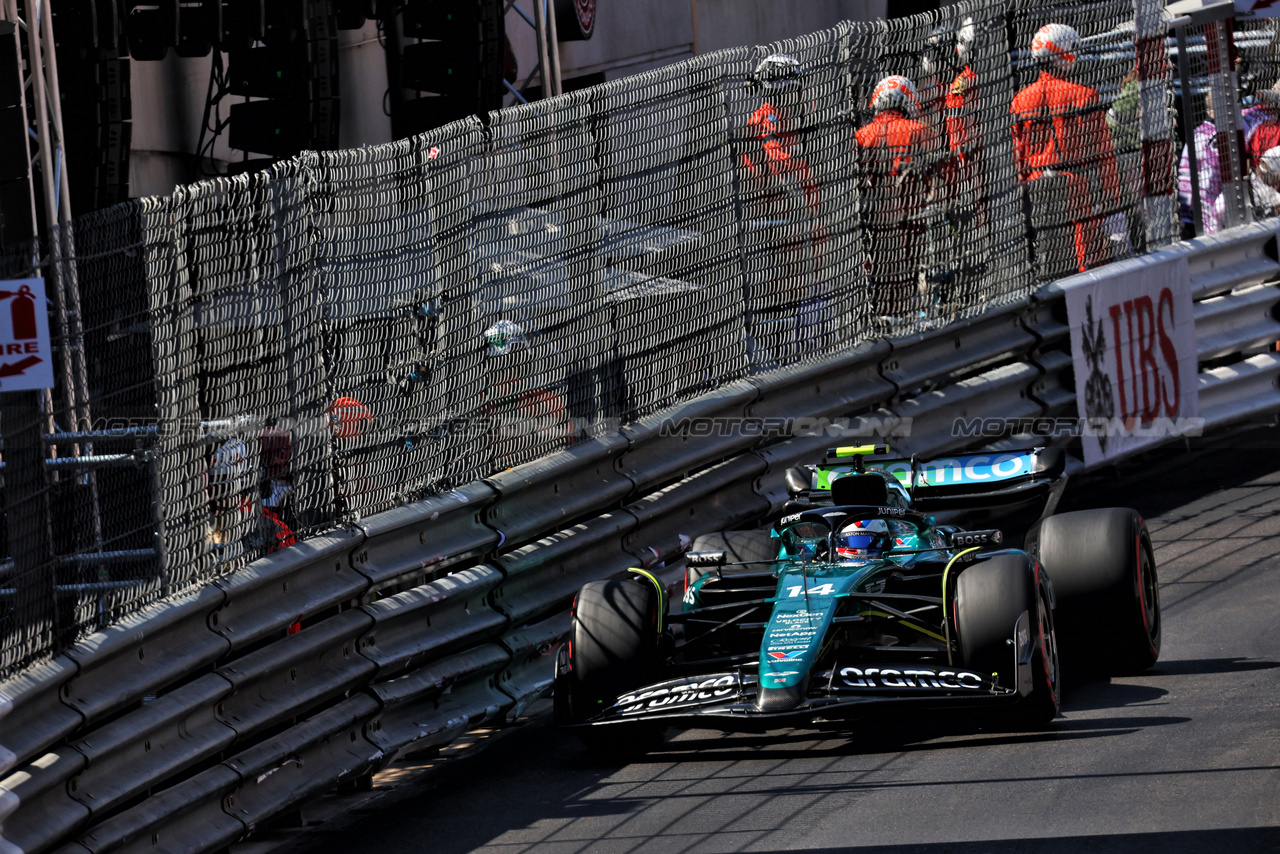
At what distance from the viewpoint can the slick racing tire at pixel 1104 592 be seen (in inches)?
284

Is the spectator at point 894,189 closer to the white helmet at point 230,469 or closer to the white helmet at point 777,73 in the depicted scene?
the white helmet at point 777,73

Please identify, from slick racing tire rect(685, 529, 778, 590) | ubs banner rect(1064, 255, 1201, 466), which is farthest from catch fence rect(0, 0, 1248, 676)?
slick racing tire rect(685, 529, 778, 590)

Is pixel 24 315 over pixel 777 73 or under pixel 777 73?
under

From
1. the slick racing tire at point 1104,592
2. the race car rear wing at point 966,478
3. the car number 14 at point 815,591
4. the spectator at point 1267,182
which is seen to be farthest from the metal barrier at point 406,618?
the spectator at point 1267,182

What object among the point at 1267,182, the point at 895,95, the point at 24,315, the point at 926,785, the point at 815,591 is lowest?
the point at 926,785

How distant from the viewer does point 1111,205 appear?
11141 millimetres

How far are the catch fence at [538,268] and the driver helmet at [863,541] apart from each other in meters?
1.43

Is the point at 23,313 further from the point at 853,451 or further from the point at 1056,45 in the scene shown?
the point at 1056,45

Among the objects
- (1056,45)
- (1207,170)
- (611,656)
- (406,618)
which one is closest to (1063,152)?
(1056,45)

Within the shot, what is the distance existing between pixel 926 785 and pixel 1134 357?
5521 mm

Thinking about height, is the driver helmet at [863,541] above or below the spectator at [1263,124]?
below

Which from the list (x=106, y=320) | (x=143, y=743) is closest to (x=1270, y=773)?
(x=143, y=743)

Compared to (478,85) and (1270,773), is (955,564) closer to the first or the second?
(1270,773)

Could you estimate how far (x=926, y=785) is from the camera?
6000 millimetres
